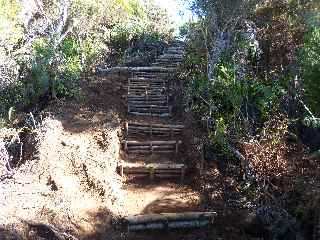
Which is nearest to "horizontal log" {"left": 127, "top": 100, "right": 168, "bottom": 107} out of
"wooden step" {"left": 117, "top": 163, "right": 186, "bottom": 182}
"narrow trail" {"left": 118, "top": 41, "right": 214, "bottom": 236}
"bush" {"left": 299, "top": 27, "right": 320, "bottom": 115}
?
"narrow trail" {"left": 118, "top": 41, "right": 214, "bottom": 236}

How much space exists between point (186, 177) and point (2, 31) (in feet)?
18.5

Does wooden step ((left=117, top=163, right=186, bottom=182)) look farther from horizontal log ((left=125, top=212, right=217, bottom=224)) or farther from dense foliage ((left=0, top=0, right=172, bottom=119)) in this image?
dense foliage ((left=0, top=0, right=172, bottom=119))

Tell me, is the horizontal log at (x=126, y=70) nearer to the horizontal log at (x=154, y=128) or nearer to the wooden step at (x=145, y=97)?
the wooden step at (x=145, y=97)

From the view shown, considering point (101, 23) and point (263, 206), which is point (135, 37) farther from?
point (263, 206)

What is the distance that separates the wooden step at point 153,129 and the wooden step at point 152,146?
2.17ft

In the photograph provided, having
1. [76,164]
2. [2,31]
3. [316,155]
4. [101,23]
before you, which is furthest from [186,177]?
[101,23]

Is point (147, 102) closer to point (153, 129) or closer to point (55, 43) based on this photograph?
point (153, 129)

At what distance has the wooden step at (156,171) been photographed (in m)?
9.68

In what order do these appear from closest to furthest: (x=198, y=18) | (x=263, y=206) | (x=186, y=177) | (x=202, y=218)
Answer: (x=263, y=206) < (x=202, y=218) < (x=186, y=177) < (x=198, y=18)

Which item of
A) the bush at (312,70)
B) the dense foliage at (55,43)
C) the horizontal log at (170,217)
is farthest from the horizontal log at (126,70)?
the horizontal log at (170,217)

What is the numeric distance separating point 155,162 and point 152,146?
598 millimetres

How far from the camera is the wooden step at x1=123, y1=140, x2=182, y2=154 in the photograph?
1062 centimetres

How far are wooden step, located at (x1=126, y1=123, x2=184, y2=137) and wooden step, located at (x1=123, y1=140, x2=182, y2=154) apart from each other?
661 millimetres

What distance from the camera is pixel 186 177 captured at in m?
9.74
